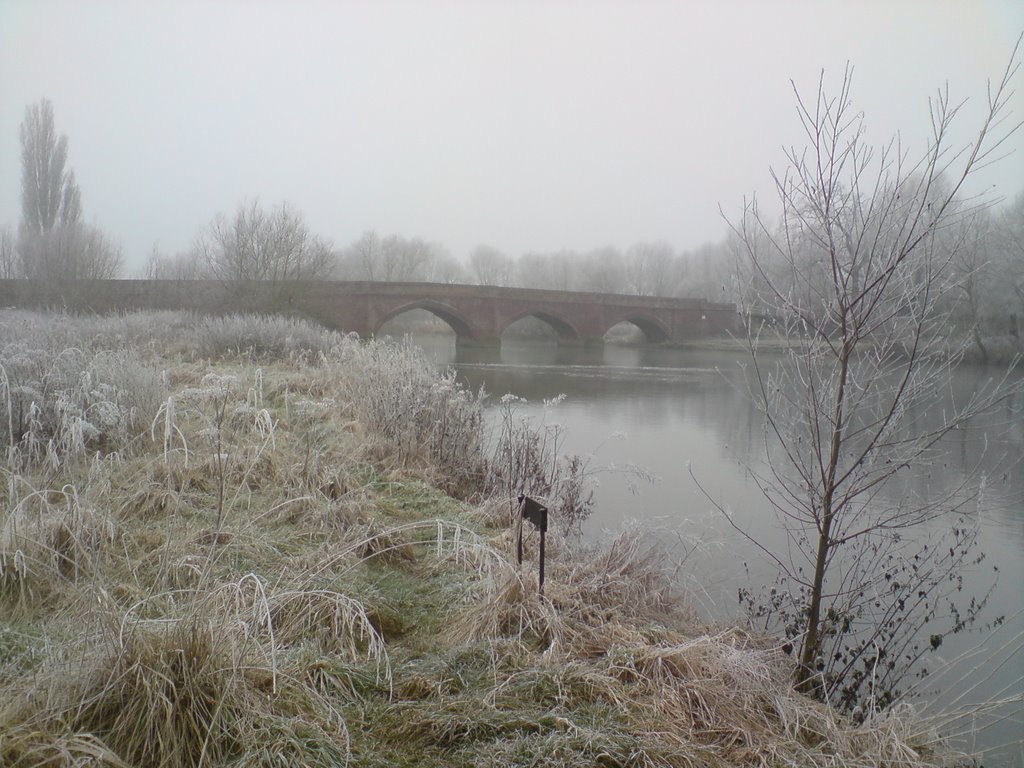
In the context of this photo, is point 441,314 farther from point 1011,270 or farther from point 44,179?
point 1011,270

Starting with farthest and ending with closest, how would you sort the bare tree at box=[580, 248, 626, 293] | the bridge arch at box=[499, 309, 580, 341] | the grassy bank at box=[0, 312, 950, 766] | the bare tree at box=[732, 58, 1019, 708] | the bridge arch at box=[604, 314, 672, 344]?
the bare tree at box=[580, 248, 626, 293] → the bridge arch at box=[604, 314, 672, 344] → the bridge arch at box=[499, 309, 580, 341] → the bare tree at box=[732, 58, 1019, 708] → the grassy bank at box=[0, 312, 950, 766]

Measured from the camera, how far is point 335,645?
8.26ft

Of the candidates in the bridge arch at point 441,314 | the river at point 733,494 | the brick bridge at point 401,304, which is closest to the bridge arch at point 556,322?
the brick bridge at point 401,304

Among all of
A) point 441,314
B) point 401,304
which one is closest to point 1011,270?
→ point 401,304

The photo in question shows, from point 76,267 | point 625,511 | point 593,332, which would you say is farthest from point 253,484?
point 593,332

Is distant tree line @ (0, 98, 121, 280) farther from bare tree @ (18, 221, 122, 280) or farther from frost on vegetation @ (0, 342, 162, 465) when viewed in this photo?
frost on vegetation @ (0, 342, 162, 465)

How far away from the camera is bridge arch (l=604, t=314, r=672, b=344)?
116 feet

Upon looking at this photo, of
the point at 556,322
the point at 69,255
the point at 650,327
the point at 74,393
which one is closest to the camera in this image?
the point at 74,393

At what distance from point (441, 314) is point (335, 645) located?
30376 mm

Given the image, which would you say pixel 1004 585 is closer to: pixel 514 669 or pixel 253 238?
pixel 514 669

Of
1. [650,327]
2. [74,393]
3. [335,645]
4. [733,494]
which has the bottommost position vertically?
[733,494]

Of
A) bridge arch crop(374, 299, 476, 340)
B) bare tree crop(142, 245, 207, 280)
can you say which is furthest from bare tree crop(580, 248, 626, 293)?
bare tree crop(142, 245, 207, 280)

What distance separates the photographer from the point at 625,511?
619 centimetres

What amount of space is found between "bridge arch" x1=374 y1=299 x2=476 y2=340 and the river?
13330mm
